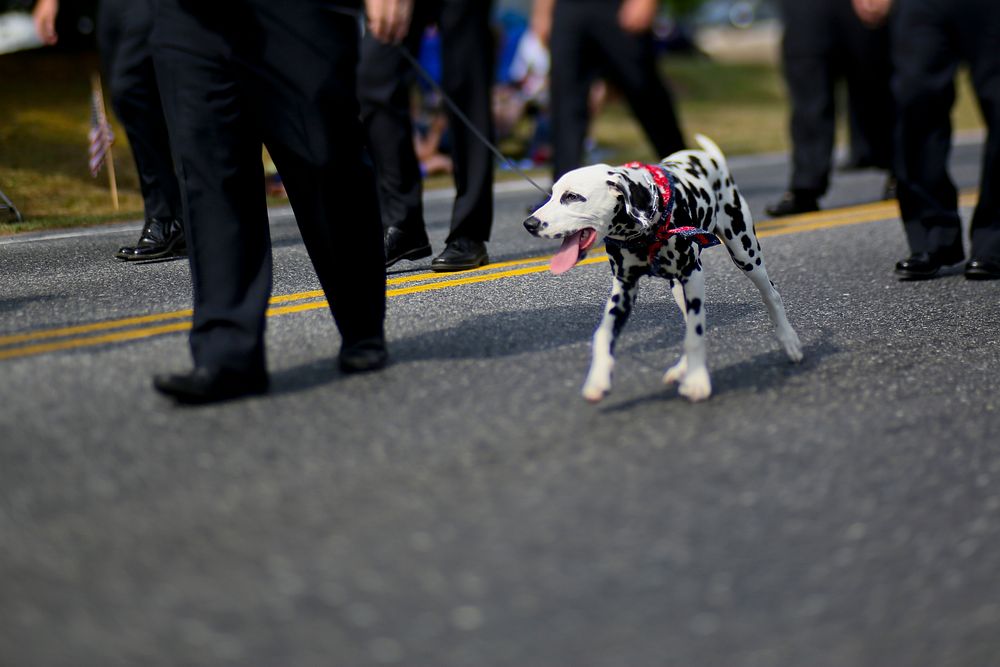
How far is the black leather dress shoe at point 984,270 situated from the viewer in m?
6.11

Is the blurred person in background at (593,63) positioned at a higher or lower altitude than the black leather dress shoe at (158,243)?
higher

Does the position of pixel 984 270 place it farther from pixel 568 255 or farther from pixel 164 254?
pixel 164 254

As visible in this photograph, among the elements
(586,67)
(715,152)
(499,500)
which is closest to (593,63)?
(586,67)

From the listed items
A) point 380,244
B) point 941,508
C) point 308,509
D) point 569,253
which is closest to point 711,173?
point 569,253

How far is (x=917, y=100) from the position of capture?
20.1 ft

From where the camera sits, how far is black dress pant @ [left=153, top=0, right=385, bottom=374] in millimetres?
3785

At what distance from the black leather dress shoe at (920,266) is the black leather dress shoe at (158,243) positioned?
3.78m

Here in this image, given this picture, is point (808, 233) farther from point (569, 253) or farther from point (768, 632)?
point (768, 632)

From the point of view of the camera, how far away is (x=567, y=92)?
25.3 feet

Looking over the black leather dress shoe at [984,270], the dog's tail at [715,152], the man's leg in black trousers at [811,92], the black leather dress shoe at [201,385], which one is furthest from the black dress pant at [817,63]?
the black leather dress shoe at [201,385]

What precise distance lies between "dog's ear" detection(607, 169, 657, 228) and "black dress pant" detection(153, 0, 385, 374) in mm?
919

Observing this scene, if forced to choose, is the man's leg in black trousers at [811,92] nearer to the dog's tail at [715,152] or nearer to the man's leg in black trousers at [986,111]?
the man's leg in black trousers at [986,111]

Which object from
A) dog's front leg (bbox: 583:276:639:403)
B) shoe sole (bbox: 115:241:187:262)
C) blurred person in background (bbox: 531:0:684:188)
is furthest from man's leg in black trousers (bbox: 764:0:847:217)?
dog's front leg (bbox: 583:276:639:403)

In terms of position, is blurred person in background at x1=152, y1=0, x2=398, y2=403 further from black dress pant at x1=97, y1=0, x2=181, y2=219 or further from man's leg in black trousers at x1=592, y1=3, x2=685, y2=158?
man's leg in black trousers at x1=592, y1=3, x2=685, y2=158
